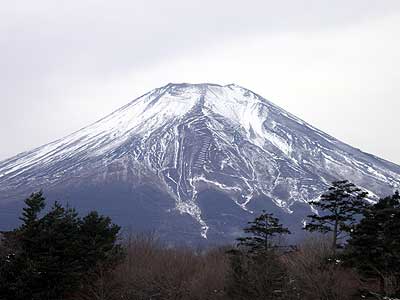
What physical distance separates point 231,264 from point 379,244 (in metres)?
7.07

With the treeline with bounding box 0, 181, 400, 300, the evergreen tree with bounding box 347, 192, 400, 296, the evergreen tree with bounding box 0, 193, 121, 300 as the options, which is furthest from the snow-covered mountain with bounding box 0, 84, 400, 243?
the evergreen tree with bounding box 347, 192, 400, 296

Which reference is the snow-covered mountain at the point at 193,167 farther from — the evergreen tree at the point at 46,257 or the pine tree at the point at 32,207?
the pine tree at the point at 32,207

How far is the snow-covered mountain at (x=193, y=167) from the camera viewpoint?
115 metres

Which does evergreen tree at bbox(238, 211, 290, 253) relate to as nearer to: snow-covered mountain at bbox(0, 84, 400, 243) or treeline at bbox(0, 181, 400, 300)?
treeline at bbox(0, 181, 400, 300)

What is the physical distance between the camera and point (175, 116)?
14800cm

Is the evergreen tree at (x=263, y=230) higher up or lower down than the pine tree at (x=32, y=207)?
lower down

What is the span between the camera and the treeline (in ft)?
57.5

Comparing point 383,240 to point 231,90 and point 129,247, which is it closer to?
point 129,247

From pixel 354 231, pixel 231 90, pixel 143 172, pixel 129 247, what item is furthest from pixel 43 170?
pixel 354 231

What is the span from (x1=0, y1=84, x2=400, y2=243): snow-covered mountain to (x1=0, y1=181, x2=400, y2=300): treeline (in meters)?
78.6

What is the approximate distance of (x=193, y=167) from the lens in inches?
5162

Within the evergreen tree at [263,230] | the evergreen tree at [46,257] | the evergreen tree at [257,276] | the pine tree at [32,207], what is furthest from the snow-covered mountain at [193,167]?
the evergreen tree at [257,276]

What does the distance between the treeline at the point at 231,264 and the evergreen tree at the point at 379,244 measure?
→ 3cm

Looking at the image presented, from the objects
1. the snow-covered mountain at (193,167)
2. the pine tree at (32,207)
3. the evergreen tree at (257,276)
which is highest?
the snow-covered mountain at (193,167)
